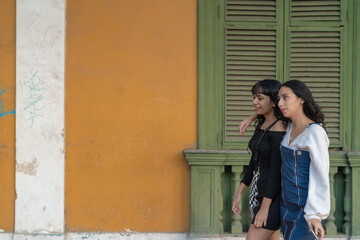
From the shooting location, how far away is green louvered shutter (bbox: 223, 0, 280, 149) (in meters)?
4.54

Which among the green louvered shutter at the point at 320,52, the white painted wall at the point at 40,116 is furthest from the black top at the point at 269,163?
the white painted wall at the point at 40,116

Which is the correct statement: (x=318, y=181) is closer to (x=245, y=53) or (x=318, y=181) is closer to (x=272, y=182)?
(x=272, y=182)

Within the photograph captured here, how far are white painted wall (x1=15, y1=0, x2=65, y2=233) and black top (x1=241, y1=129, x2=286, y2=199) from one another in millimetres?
2344

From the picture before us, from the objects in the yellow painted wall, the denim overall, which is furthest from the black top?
the yellow painted wall

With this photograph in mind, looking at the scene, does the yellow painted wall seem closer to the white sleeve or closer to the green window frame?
the green window frame

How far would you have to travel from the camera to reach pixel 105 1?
4523 mm

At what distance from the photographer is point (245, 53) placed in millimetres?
4555

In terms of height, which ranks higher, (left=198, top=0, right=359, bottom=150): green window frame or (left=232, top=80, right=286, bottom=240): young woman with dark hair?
(left=198, top=0, right=359, bottom=150): green window frame

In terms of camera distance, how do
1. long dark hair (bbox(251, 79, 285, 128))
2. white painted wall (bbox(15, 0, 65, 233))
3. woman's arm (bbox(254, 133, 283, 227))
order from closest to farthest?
woman's arm (bbox(254, 133, 283, 227)), long dark hair (bbox(251, 79, 285, 128)), white painted wall (bbox(15, 0, 65, 233))

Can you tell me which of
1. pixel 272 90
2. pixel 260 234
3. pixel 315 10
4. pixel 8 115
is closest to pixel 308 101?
pixel 272 90

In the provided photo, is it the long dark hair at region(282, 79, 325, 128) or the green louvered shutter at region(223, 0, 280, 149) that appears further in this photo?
the green louvered shutter at region(223, 0, 280, 149)

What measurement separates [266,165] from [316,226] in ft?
1.98

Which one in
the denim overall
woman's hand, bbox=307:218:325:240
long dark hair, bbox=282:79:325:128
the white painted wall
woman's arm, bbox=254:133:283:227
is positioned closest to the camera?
woman's hand, bbox=307:218:325:240

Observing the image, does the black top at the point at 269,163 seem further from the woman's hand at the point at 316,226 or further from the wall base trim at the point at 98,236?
the wall base trim at the point at 98,236
